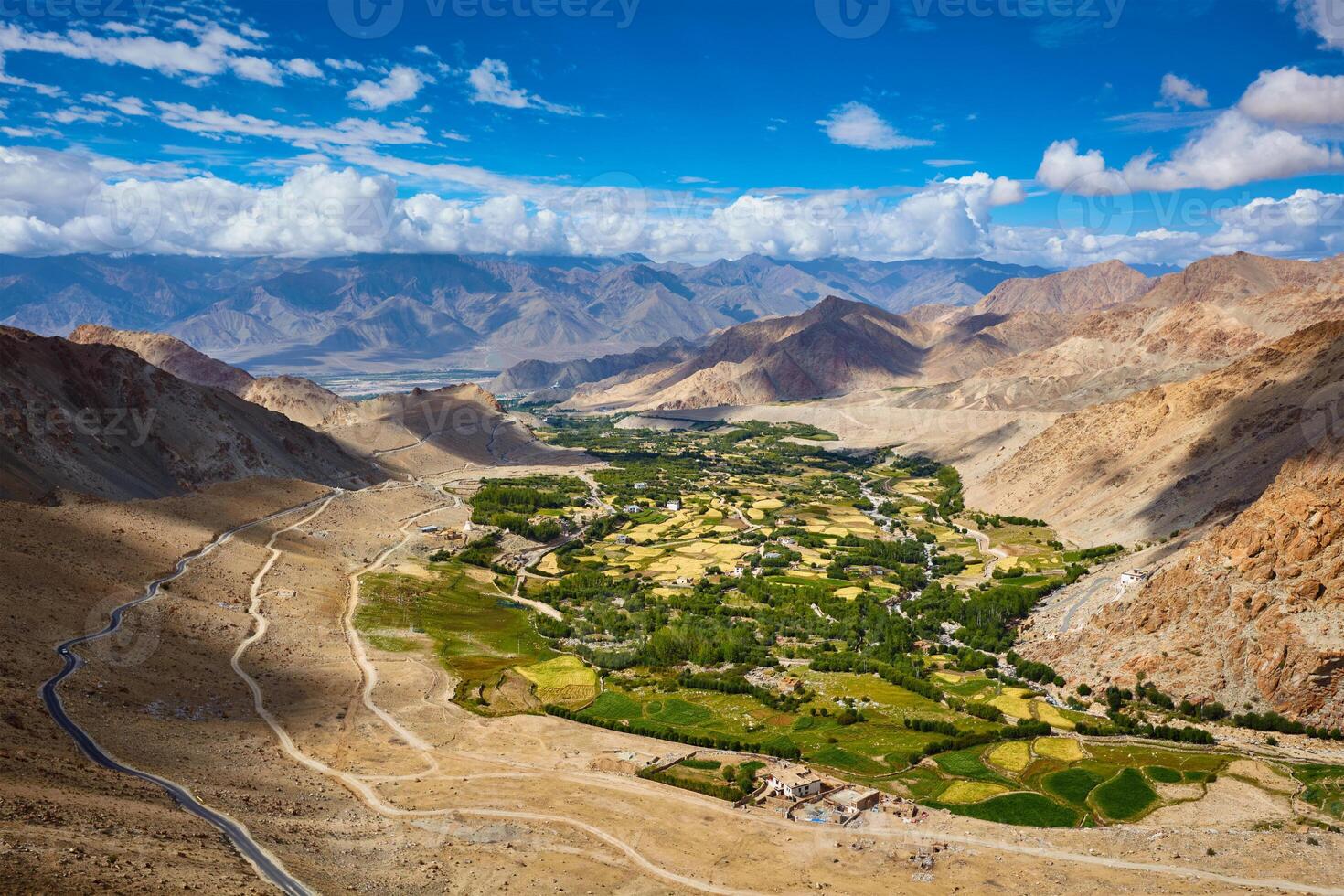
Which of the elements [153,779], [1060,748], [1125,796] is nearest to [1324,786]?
[1125,796]

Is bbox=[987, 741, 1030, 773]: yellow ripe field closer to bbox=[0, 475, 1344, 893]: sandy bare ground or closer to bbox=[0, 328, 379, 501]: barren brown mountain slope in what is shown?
bbox=[0, 475, 1344, 893]: sandy bare ground

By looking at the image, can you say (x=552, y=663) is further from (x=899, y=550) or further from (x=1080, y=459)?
(x=1080, y=459)

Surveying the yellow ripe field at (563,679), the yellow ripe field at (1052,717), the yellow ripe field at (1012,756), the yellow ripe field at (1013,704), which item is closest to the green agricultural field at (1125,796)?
the yellow ripe field at (1012,756)

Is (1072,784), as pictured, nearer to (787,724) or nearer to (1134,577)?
(787,724)

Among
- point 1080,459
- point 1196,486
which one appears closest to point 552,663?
point 1196,486

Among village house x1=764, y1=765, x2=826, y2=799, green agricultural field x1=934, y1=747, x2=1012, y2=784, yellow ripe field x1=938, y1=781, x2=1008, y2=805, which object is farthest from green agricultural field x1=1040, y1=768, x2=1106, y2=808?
village house x1=764, y1=765, x2=826, y2=799

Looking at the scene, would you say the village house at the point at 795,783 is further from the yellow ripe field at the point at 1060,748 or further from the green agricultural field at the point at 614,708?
the yellow ripe field at the point at 1060,748
